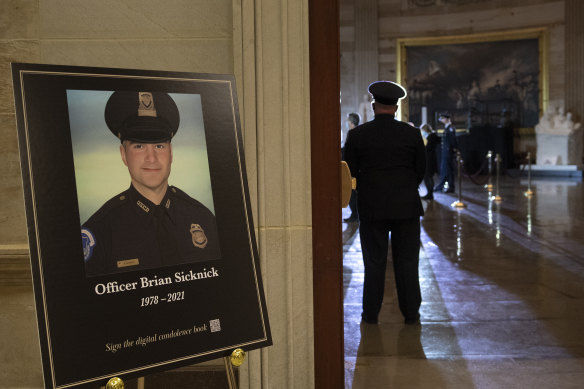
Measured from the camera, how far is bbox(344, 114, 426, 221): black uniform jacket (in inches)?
193

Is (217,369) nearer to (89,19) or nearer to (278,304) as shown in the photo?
(278,304)

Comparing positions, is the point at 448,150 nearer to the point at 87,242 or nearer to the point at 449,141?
the point at 449,141

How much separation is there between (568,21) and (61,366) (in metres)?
24.7

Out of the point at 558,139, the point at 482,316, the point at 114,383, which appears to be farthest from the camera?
the point at 558,139

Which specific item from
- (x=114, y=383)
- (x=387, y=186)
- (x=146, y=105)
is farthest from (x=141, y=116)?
(x=387, y=186)

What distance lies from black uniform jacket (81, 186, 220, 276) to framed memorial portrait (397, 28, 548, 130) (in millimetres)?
22383

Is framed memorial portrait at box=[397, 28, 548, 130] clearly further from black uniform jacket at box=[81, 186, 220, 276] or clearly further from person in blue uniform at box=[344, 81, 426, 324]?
black uniform jacket at box=[81, 186, 220, 276]

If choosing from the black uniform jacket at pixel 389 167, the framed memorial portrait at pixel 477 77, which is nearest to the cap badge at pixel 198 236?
the black uniform jacket at pixel 389 167

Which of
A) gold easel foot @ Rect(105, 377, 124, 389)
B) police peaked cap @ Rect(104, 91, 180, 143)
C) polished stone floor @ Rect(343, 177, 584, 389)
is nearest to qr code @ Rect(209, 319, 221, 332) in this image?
gold easel foot @ Rect(105, 377, 124, 389)

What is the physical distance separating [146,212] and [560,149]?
21.7 metres

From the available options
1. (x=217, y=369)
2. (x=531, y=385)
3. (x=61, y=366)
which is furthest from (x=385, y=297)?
(x=61, y=366)

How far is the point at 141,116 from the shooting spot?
7.19 feet

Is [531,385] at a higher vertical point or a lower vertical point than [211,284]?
lower

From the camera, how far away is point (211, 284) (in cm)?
222
